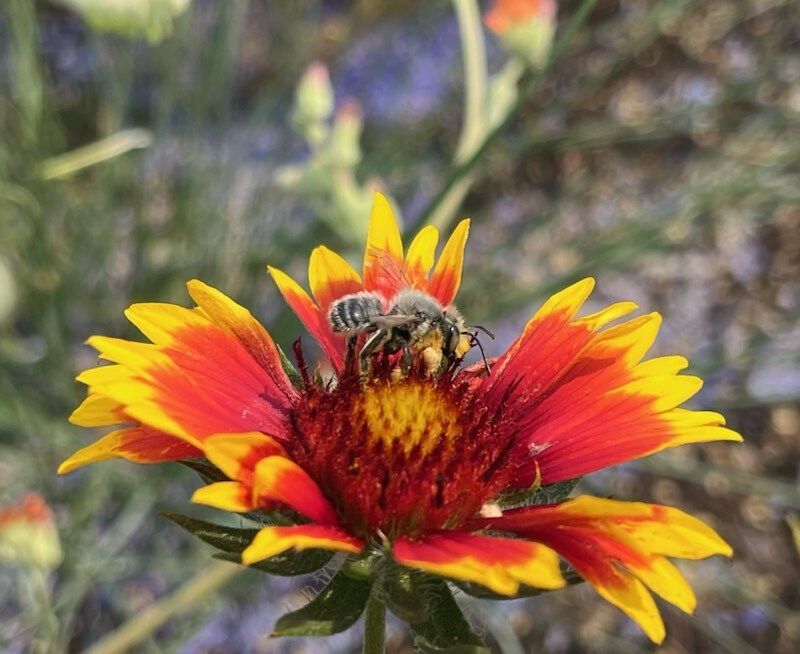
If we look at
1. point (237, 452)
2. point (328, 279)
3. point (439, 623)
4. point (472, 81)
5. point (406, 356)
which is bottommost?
point (439, 623)

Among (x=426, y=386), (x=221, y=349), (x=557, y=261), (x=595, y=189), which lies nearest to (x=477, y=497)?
(x=426, y=386)

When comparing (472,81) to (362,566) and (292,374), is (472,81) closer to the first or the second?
(292,374)

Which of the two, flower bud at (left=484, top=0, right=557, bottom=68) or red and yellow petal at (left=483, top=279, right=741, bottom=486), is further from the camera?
flower bud at (left=484, top=0, right=557, bottom=68)

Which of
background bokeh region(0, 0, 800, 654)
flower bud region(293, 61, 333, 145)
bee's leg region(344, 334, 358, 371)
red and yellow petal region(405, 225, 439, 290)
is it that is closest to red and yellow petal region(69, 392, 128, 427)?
bee's leg region(344, 334, 358, 371)

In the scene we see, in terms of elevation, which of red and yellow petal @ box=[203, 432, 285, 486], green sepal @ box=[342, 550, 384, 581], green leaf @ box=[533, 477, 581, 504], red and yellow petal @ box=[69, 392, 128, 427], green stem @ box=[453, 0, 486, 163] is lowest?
green sepal @ box=[342, 550, 384, 581]

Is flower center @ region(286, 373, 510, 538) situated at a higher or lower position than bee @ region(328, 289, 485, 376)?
lower

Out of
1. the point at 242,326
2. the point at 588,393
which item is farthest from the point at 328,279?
the point at 588,393

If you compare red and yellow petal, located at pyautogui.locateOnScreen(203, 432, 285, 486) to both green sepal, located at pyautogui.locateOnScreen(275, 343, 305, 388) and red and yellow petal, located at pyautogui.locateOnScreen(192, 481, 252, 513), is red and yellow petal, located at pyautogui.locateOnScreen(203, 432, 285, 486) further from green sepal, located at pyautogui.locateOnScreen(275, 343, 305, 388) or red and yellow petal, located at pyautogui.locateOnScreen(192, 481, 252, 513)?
green sepal, located at pyautogui.locateOnScreen(275, 343, 305, 388)

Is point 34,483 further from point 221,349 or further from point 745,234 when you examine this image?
point 745,234
